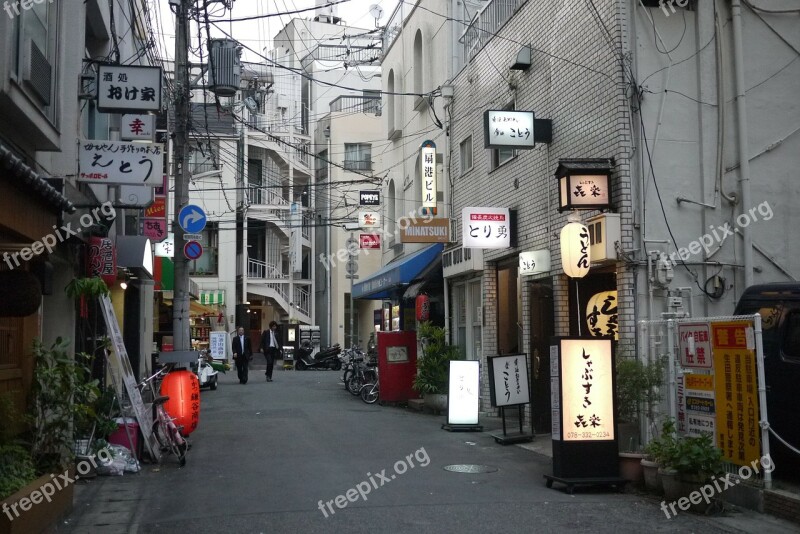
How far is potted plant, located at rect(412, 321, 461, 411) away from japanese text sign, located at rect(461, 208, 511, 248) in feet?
10.2

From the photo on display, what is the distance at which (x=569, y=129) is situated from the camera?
13984 millimetres

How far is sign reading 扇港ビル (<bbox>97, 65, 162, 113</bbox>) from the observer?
11727 mm

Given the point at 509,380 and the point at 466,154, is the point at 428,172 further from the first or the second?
the point at 509,380

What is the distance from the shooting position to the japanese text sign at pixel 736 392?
27.6ft

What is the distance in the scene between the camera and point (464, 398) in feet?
48.7

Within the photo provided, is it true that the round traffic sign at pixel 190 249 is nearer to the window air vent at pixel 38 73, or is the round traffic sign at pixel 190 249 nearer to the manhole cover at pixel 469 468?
the window air vent at pixel 38 73

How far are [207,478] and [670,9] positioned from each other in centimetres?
966

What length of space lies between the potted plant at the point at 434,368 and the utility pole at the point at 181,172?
5309mm

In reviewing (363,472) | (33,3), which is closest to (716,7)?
(363,472)

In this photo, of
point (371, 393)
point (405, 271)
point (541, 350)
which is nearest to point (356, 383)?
point (371, 393)

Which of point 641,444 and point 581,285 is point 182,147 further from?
point 641,444

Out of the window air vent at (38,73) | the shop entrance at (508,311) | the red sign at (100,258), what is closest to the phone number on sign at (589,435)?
the shop entrance at (508,311)

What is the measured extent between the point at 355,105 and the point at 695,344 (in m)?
38.4

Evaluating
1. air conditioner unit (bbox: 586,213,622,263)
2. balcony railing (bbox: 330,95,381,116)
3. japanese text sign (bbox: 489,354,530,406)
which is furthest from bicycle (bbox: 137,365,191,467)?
balcony railing (bbox: 330,95,381,116)
